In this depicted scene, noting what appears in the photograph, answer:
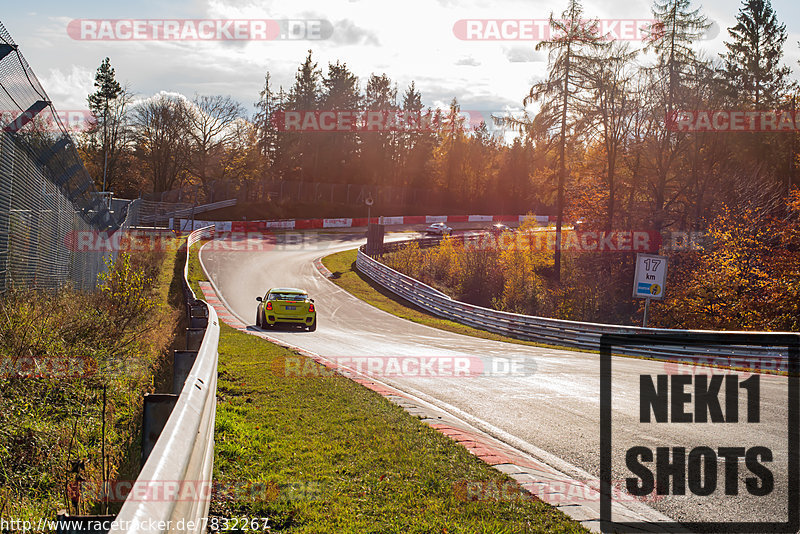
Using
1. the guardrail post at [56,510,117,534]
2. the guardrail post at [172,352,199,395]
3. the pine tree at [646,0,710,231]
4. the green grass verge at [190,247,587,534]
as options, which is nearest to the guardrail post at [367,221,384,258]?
the pine tree at [646,0,710,231]

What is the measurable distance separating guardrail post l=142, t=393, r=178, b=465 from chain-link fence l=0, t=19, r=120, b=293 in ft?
15.1

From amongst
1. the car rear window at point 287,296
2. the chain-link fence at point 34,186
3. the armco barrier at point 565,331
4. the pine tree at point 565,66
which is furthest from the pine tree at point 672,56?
the chain-link fence at point 34,186

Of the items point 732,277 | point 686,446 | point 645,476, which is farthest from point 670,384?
point 732,277

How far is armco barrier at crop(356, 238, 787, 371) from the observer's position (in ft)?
53.7

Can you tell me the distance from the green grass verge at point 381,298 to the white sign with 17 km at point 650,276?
390 cm

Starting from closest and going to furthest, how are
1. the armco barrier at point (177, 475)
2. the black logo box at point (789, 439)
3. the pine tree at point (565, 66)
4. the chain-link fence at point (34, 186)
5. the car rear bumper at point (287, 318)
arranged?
1. the armco barrier at point (177, 475)
2. the black logo box at point (789, 439)
3. the chain-link fence at point (34, 186)
4. the car rear bumper at point (287, 318)
5. the pine tree at point (565, 66)

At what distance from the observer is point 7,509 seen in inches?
150

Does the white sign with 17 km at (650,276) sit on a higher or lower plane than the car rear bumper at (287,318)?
higher

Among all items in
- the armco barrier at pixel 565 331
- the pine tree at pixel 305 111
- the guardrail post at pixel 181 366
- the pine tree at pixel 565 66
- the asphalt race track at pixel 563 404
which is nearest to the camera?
the guardrail post at pixel 181 366

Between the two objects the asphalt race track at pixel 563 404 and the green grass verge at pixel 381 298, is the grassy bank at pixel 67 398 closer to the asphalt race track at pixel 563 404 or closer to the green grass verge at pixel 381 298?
the asphalt race track at pixel 563 404

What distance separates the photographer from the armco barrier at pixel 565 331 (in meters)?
16.4

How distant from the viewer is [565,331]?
2272cm

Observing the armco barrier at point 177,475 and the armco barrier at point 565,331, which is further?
the armco barrier at point 565,331

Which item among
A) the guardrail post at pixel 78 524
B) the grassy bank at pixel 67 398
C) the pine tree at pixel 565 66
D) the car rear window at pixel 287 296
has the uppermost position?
the pine tree at pixel 565 66
